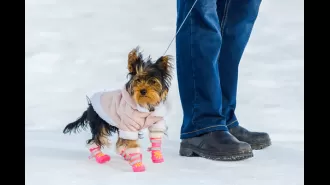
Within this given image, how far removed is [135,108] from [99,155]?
0.34 meters

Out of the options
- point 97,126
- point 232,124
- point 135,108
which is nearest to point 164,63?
point 135,108

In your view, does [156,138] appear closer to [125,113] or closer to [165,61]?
[125,113]

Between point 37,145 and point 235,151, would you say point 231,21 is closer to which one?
point 235,151

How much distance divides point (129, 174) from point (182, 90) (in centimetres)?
57

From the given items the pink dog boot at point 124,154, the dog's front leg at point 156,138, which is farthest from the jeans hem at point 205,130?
the pink dog boot at point 124,154

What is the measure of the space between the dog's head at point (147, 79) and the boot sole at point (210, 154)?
378mm

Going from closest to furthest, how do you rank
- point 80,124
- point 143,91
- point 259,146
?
1. point 143,91
2. point 80,124
3. point 259,146

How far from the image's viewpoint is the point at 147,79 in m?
3.35

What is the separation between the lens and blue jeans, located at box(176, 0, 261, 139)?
3.56m

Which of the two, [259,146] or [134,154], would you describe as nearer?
[134,154]

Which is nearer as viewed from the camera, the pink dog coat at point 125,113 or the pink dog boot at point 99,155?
the pink dog coat at point 125,113

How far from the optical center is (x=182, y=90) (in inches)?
145

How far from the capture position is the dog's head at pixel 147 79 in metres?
3.34

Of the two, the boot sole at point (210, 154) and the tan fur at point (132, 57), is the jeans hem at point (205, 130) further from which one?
the tan fur at point (132, 57)
